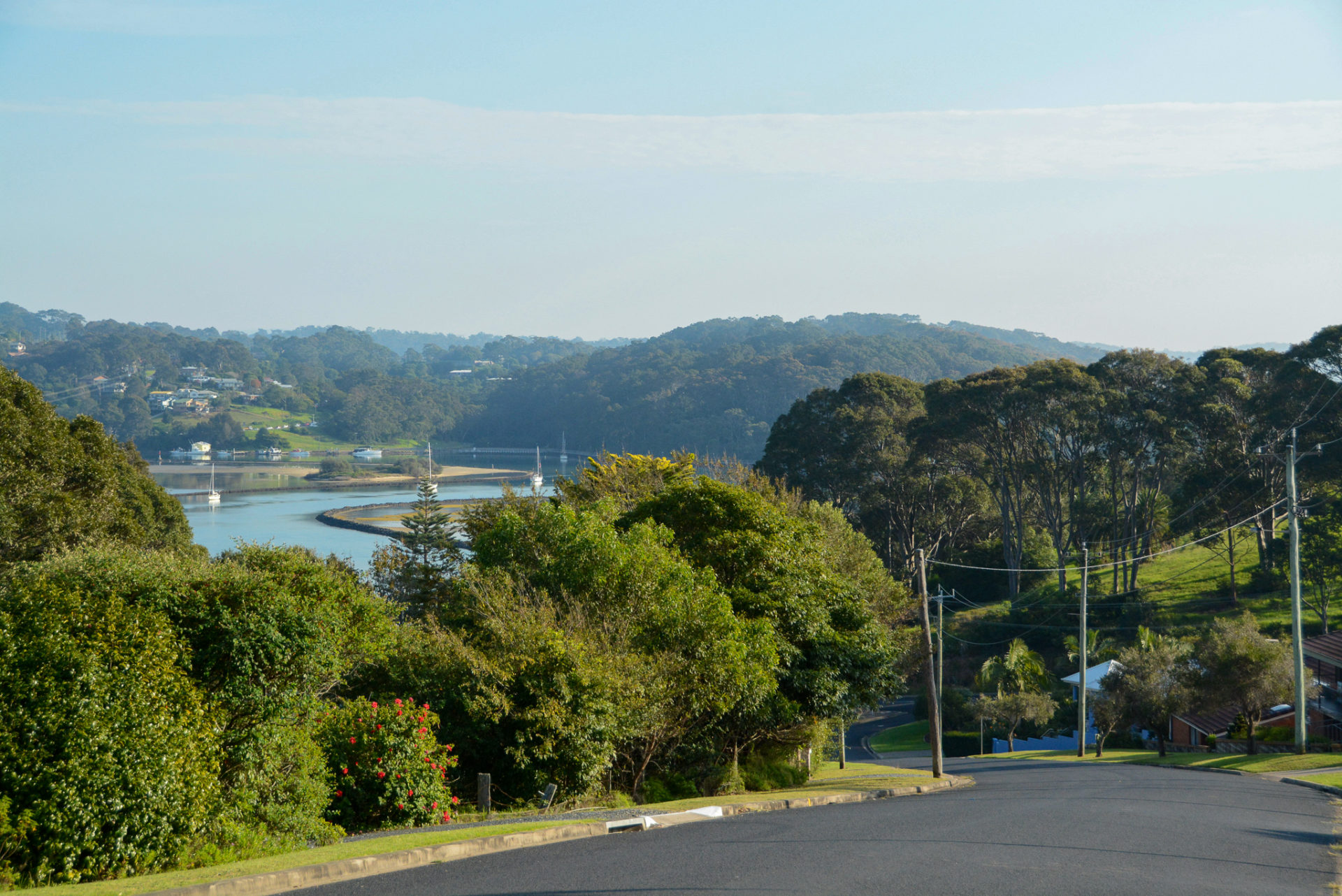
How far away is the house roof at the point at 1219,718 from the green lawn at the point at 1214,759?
1.90 m

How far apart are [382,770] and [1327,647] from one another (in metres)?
34.6

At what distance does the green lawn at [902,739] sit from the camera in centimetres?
4200

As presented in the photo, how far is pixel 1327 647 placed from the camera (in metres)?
35.5

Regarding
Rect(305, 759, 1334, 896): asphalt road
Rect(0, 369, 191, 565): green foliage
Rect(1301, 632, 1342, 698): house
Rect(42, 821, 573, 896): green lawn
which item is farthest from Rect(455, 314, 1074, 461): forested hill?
Rect(42, 821, 573, 896): green lawn

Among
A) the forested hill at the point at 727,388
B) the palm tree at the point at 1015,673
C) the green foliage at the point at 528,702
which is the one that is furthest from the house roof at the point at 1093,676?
the forested hill at the point at 727,388

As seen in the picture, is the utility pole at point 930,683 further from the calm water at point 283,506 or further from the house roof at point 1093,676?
the calm water at point 283,506

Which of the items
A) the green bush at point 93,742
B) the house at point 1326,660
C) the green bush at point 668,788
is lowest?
the house at point 1326,660

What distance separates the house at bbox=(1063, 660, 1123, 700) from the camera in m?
39.5

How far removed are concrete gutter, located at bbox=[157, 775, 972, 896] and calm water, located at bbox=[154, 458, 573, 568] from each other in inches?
2115

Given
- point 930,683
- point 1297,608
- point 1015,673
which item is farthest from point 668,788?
point 1015,673

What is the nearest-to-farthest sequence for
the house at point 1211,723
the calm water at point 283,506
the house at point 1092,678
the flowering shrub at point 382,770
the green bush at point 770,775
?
1. the flowering shrub at point 382,770
2. the green bush at point 770,775
3. the house at point 1211,723
4. the house at point 1092,678
5. the calm water at point 283,506

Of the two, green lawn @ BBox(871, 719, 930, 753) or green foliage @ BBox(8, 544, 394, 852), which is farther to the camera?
green lawn @ BBox(871, 719, 930, 753)

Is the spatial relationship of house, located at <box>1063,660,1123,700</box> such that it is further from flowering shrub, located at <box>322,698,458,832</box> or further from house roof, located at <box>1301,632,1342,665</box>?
flowering shrub, located at <box>322,698,458,832</box>

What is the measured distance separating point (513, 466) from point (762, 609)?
538ft
